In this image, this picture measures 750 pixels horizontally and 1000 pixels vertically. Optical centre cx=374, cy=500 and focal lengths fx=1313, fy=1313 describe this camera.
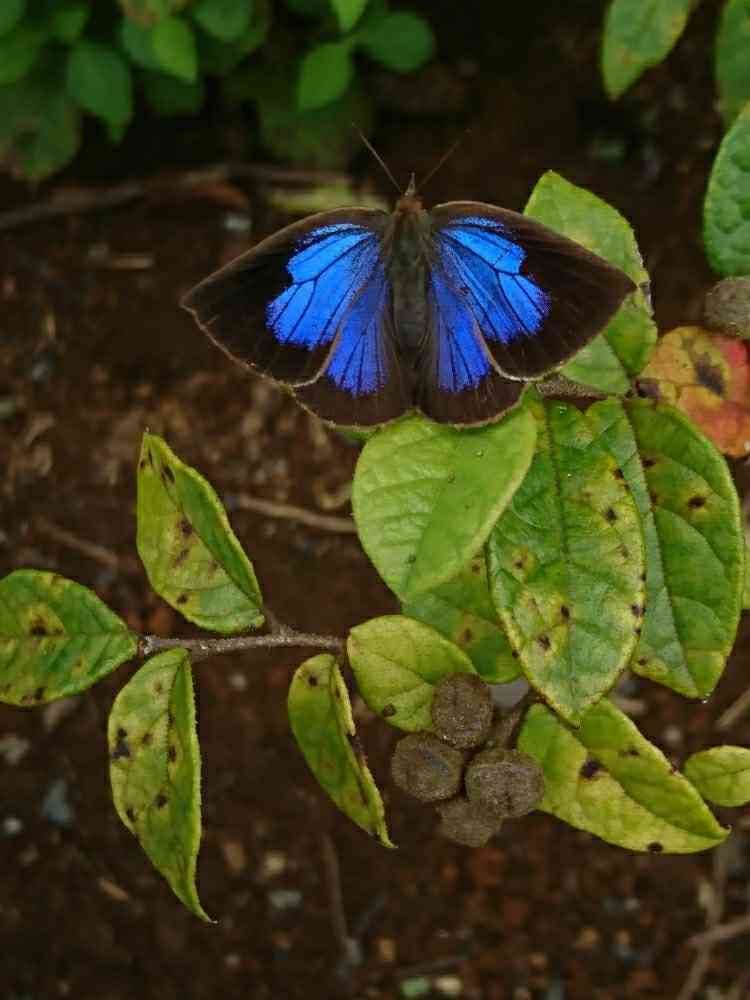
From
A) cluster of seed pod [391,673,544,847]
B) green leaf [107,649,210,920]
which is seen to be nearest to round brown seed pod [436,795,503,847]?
cluster of seed pod [391,673,544,847]

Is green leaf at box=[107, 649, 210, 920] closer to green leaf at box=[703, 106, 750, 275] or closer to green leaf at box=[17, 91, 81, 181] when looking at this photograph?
green leaf at box=[703, 106, 750, 275]

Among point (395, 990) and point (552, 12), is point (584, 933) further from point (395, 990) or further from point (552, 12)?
point (552, 12)

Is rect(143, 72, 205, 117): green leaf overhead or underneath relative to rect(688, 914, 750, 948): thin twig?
overhead

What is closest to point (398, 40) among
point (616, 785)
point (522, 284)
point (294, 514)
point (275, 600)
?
point (294, 514)

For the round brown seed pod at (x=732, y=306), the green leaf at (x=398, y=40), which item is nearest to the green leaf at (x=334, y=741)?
the round brown seed pod at (x=732, y=306)

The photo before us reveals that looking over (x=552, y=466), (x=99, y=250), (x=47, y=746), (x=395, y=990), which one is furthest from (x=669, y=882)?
(x=99, y=250)

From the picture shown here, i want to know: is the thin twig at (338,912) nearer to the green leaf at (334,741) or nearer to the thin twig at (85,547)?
the thin twig at (85,547)
